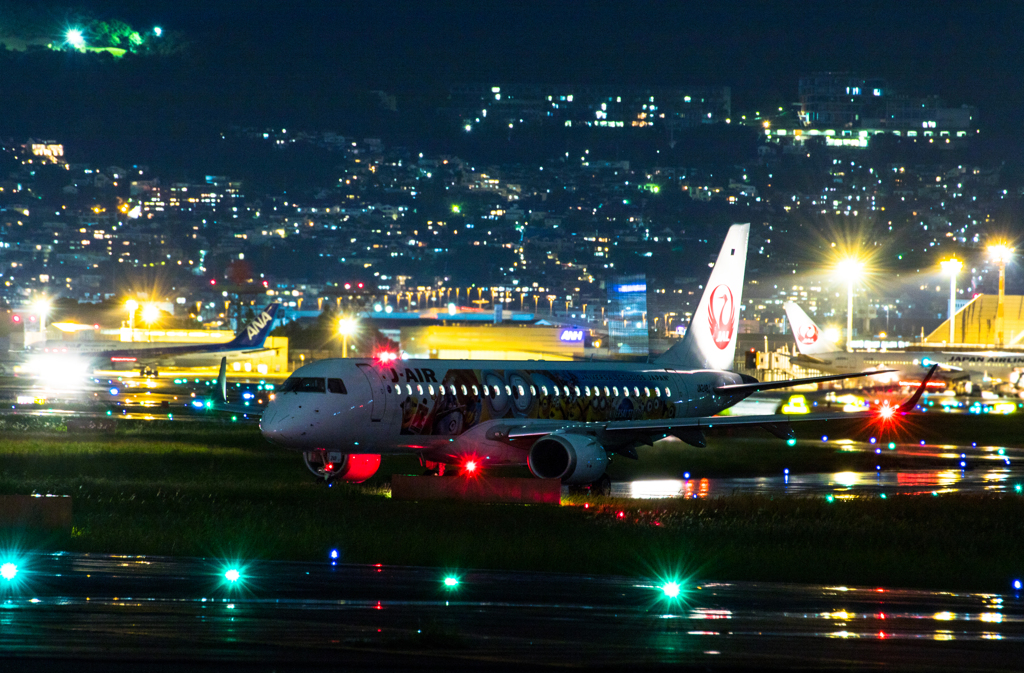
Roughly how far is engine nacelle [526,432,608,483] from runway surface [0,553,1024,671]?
542 inches

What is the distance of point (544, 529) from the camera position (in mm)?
26531

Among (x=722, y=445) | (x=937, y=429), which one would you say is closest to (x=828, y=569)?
(x=722, y=445)

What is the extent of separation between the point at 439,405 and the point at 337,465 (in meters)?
3.46

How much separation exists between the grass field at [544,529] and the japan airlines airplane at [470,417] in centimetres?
148

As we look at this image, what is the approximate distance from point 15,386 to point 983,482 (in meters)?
81.3

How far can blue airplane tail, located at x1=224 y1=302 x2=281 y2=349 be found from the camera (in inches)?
5084

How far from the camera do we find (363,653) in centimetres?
1440

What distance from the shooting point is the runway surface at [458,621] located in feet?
47.0

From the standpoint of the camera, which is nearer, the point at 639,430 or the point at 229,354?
the point at 639,430

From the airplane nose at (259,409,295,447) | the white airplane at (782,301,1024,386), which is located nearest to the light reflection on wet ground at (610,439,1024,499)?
the airplane nose at (259,409,295,447)

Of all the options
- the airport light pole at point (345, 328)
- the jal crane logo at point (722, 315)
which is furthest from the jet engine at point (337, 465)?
the airport light pole at point (345, 328)

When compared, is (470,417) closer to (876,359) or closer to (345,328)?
(345,328)

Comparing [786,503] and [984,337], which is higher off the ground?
[984,337]

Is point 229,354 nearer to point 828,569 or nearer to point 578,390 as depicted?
point 578,390
